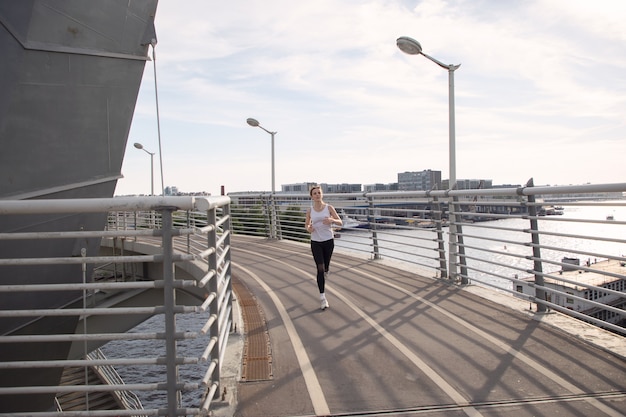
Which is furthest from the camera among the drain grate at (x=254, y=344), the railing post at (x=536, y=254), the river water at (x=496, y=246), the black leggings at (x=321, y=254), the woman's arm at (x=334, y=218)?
the woman's arm at (x=334, y=218)

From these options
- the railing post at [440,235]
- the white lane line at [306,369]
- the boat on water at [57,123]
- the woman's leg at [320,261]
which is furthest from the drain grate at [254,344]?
the railing post at [440,235]

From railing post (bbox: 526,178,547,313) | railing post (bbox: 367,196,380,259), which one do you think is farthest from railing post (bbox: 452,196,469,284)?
railing post (bbox: 367,196,380,259)

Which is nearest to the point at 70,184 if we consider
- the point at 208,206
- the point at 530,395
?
the point at 208,206

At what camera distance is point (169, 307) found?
10.3 feet

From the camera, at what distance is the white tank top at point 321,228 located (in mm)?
7418

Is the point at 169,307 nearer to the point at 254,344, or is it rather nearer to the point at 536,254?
the point at 254,344

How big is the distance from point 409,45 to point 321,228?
4850mm

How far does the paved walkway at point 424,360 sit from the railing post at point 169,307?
0.88 m

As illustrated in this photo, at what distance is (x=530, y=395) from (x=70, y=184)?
5.86 meters

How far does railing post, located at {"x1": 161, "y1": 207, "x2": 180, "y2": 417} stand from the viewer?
3.11 m

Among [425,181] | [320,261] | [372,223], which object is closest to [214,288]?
[320,261]

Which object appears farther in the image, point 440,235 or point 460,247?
point 440,235

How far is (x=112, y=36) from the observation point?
6254mm

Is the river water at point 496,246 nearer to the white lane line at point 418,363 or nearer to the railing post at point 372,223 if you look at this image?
the railing post at point 372,223
